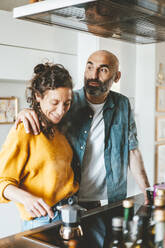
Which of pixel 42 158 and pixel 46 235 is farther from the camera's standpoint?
pixel 42 158

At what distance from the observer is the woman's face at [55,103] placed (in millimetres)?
1527

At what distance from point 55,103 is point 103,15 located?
553 mm

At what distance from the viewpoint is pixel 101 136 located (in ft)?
6.46

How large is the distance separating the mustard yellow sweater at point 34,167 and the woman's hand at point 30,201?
39mm

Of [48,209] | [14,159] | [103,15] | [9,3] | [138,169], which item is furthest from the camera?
[9,3]

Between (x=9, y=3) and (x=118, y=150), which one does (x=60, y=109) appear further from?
(x=9, y=3)

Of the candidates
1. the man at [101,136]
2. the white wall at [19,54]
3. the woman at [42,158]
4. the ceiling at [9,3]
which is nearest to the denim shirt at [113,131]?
the man at [101,136]

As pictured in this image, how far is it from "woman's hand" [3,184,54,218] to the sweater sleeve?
0.12ft

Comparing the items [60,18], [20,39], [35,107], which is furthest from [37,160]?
[20,39]

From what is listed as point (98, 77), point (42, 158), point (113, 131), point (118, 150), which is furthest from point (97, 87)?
point (42, 158)

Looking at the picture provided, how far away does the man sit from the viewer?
1886mm

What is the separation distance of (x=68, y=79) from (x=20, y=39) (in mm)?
1342

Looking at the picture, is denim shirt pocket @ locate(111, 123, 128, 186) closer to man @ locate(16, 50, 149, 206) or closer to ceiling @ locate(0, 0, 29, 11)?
man @ locate(16, 50, 149, 206)

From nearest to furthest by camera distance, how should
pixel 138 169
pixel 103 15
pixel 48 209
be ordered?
pixel 103 15 < pixel 48 209 < pixel 138 169
